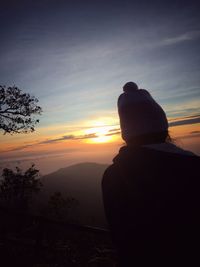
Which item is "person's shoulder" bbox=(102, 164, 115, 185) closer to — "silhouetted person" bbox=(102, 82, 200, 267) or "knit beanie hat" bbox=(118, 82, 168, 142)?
"silhouetted person" bbox=(102, 82, 200, 267)

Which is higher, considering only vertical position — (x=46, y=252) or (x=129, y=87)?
(x=129, y=87)

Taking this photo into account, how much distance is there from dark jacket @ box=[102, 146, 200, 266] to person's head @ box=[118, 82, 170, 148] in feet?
0.66

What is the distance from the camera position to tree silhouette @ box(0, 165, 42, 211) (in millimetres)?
45188

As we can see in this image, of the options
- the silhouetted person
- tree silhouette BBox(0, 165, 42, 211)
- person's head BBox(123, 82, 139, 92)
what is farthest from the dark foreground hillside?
tree silhouette BBox(0, 165, 42, 211)

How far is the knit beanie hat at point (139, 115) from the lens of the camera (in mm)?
1942

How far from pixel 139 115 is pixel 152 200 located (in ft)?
2.28

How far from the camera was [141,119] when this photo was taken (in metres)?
1.96

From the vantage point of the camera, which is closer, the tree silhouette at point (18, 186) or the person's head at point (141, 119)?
the person's head at point (141, 119)

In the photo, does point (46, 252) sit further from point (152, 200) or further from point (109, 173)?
point (152, 200)

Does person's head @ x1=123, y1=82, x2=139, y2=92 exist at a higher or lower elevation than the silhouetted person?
higher

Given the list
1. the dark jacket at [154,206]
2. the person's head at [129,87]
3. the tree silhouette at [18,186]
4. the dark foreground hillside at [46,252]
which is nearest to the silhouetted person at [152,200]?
the dark jacket at [154,206]

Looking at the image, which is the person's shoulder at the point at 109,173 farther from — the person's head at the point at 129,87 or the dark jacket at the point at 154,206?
the person's head at the point at 129,87

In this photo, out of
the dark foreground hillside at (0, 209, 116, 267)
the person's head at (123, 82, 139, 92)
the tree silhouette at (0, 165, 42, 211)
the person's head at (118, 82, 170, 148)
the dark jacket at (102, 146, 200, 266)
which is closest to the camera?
the dark jacket at (102, 146, 200, 266)

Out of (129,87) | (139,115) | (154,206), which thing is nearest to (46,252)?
(129,87)
